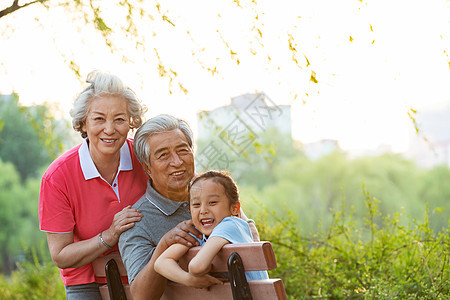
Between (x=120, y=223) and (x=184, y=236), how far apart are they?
419 mm

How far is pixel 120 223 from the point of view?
2.45 m

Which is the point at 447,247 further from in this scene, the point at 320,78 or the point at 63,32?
the point at 63,32

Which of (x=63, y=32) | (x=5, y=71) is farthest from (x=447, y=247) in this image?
(x=5, y=71)

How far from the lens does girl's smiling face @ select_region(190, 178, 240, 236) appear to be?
7.19 ft

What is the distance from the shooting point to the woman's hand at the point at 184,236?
214 cm

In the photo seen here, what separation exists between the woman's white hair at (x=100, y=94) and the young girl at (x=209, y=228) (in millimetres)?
647

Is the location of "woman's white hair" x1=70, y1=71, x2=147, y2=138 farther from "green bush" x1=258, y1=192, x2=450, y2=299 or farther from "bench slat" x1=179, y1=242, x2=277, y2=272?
"green bush" x1=258, y1=192, x2=450, y2=299

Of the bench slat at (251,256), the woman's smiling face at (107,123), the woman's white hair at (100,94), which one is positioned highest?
the woman's white hair at (100,94)

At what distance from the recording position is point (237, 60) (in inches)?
138

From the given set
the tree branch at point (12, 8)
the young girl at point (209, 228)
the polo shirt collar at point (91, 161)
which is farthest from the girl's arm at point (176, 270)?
the tree branch at point (12, 8)

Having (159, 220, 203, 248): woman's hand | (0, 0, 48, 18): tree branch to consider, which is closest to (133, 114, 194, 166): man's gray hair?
(159, 220, 203, 248): woman's hand

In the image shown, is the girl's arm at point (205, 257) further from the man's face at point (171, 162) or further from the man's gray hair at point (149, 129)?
the man's gray hair at point (149, 129)

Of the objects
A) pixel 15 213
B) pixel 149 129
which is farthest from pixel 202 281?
pixel 15 213

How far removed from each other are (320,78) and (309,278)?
1798 millimetres
